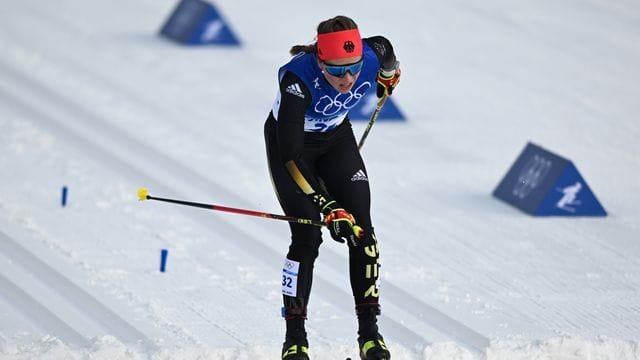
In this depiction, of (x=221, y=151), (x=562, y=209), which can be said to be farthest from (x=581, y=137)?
(x=221, y=151)

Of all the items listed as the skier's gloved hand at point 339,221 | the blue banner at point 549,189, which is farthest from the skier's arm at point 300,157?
the blue banner at point 549,189

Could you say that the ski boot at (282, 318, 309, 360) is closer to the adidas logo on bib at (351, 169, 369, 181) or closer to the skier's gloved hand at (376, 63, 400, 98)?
the adidas logo on bib at (351, 169, 369, 181)

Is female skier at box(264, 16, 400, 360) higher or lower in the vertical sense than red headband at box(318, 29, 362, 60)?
lower

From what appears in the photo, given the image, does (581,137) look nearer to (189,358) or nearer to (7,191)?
(7,191)

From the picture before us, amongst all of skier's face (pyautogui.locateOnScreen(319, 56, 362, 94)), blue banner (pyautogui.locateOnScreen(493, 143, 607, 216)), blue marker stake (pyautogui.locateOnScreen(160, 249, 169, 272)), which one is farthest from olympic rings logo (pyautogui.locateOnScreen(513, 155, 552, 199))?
skier's face (pyautogui.locateOnScreen(319, 56, 362, 94))

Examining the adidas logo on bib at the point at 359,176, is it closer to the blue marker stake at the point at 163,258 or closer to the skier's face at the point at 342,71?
the skier's face at the point at 342,71

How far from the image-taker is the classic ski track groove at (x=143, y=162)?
675 cm

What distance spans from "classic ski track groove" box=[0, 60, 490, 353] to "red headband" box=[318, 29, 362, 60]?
81.2 inches

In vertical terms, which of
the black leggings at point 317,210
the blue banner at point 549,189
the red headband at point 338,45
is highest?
the red headband at point 338,45

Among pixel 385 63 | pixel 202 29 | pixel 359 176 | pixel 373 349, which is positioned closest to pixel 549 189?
pixel 385 63

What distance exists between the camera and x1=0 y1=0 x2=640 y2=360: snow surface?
6.59 meters

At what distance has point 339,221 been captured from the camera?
16.8 feet

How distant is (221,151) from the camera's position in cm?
1020

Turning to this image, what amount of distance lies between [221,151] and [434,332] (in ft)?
13.2
